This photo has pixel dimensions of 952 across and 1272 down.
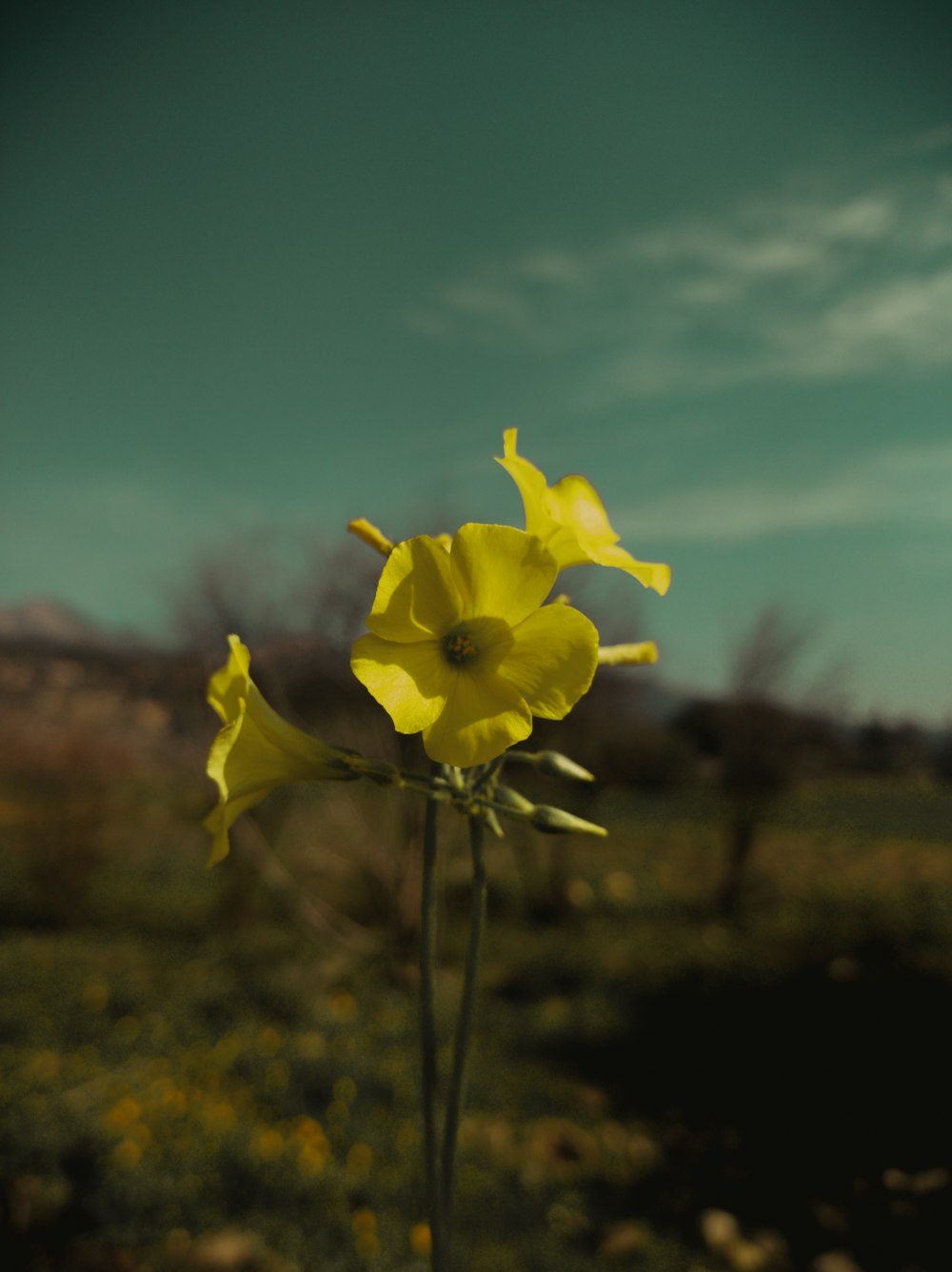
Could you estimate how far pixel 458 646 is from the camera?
4.06 ft

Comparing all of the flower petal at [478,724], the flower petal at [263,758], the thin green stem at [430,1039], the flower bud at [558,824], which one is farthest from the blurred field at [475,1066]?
the flower petal at [478,724]


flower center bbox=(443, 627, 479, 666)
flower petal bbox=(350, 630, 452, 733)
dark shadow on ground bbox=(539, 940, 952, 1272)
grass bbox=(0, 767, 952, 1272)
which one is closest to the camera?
flower petal bbox=(350, 630, 452, 733)

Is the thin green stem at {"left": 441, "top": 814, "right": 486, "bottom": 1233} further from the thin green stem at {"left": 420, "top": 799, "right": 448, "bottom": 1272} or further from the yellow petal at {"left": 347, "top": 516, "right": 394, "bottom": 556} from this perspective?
the yellow petal at {"left": 347, "top": 516, "right": 394, "bottom": 556}

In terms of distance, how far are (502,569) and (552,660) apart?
15 cm

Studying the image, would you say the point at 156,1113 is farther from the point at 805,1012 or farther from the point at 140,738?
the point at 140,738

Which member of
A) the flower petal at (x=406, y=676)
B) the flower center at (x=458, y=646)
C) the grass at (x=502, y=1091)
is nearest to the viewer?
the flower petal at (x=406, y=676)

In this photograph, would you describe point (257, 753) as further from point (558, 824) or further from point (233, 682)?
point (558, 824)

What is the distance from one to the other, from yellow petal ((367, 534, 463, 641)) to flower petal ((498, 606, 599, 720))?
115 millimetres

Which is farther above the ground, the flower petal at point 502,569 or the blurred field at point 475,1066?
the flower petal at point 502,569

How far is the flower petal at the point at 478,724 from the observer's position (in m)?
1.14

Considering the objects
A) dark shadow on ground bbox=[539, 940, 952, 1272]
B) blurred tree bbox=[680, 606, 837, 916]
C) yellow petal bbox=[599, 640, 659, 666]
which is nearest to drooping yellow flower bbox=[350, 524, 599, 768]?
yellow petal bbox=[599, 640, 659, 666]

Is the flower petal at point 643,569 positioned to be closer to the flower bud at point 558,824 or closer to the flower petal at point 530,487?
the flower petal at point 530,487

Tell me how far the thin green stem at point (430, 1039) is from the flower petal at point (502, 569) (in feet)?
1.01

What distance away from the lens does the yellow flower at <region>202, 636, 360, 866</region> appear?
49.4 inches
